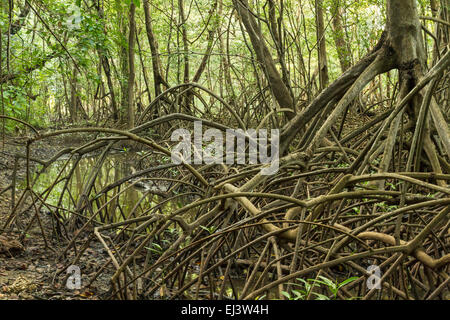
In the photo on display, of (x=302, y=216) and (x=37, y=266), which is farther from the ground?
(x=302, y=216)

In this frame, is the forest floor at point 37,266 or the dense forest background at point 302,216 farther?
the forest floor at point 37,266

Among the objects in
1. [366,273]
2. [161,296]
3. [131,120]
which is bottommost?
[161,296]

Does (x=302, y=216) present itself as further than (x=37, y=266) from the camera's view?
No

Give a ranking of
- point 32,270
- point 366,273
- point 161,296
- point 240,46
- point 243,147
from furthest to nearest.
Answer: point 240,46
point 243,147
point 32,270
point 161,296
point 366,273

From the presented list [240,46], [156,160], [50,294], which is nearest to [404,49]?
[50,294]

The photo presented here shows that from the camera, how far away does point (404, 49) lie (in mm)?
2727

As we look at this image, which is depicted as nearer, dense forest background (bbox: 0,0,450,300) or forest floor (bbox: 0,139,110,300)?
dense forest background (bbox: 0,0,450,300)

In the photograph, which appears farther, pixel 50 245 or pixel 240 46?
pixel 240 46

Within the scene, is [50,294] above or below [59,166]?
below

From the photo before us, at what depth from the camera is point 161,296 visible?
2.26m
